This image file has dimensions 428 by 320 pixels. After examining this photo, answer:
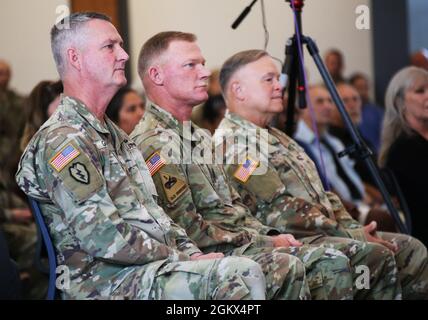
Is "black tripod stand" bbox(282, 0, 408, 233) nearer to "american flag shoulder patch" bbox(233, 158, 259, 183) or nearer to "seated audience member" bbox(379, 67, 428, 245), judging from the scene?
"seated audience member" bbox(379, 67, 428, 245)

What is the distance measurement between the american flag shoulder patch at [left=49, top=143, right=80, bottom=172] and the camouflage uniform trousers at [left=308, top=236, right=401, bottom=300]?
3.20 feet

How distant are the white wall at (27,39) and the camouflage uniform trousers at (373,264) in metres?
2.36

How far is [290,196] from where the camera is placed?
310cm

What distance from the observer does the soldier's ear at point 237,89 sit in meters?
3.30

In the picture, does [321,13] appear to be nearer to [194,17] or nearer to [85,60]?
[194,17]

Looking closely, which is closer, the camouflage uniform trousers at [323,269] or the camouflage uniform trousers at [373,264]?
Result: the camouflage uniform trousers at [323,269]

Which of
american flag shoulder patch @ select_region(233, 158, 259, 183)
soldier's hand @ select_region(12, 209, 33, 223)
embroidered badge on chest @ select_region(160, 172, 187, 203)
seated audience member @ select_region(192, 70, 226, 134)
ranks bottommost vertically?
soldier's hand @ select_region(12, 209, 33, 223)

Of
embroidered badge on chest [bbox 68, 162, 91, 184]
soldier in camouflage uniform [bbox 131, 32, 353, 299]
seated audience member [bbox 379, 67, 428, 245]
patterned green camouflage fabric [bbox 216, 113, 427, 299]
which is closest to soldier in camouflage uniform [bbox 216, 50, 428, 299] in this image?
patterned green camouflage fabric [bbox 216, 113, 427, 299]

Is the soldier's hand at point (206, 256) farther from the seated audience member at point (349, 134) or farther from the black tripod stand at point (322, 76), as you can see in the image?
the seated audience member at point (349, 134)

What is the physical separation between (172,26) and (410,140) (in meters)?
1.43

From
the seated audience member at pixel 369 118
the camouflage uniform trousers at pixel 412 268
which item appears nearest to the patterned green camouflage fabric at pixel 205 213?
the camouflage uniform trousers at pixel 412 268

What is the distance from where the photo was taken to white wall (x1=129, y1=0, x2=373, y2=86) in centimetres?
374

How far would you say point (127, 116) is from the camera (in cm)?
375

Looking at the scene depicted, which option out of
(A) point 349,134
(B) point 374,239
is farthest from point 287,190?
(A) point 349,134
